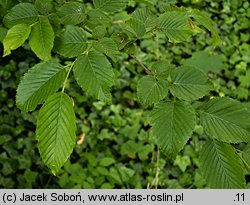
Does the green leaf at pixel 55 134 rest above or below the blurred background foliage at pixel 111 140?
above

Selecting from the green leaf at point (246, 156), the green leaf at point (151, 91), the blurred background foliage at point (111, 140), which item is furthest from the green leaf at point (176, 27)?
the blurred background foliage at point (111, 140)

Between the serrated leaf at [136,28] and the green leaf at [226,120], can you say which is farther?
the serrated leaf at [136,28]

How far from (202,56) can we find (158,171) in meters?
1.29

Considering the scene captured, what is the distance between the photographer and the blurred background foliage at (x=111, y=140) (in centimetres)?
243

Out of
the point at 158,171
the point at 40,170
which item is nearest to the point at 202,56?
the point at 158,171

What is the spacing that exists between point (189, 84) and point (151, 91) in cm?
12

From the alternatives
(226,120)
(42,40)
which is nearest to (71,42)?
(42,40)

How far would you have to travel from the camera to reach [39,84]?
95 centimetres

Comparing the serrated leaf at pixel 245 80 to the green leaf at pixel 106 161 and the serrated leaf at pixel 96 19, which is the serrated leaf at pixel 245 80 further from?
the serrated leaf at pixel 96 19

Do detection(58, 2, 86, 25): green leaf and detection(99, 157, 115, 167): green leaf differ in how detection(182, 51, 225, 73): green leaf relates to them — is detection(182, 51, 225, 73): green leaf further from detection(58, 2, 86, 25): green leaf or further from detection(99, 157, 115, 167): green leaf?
detection(58, 2, 86, 25): green leaf

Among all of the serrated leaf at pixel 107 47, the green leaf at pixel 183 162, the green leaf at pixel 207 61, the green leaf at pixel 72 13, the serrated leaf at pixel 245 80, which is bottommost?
the green leaf at pixel 183 162

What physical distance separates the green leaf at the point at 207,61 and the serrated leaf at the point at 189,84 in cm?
215

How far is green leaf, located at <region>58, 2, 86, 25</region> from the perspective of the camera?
1.11 meters

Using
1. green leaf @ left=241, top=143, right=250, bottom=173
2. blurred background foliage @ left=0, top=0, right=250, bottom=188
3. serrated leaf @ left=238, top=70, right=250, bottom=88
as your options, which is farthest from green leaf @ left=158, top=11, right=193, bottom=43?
serrated leaf @ left=238, top=70, right=250, bottom=88
